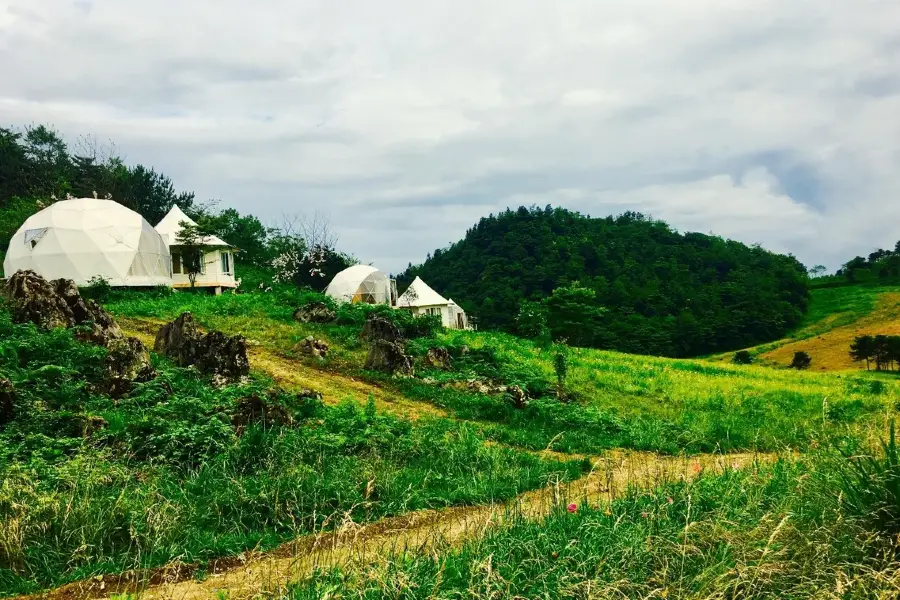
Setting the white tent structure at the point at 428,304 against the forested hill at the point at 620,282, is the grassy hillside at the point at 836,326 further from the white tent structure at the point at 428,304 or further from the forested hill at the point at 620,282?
the white tent structure at the point at 428,304

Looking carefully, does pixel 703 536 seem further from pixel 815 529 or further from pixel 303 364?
pixel 303 364

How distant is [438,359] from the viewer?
18.4 metres

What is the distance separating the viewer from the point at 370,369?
17.0 meters

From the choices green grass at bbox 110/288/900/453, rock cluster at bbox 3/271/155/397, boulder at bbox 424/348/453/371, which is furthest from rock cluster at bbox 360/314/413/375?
rock cluster at bbox 3/271/155/397

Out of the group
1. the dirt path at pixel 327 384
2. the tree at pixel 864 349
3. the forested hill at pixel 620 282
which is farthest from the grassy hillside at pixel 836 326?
the dirt path at pixel 327 384

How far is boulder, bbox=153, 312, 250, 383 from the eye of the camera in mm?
13445

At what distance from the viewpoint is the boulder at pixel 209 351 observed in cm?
1345

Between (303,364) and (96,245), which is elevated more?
(96,245)

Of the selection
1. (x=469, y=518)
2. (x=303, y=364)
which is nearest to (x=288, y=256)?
(x=303, y=364)

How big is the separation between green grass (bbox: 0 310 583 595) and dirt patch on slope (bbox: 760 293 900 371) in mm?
38246

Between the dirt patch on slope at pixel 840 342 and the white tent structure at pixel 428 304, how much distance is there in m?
23.4

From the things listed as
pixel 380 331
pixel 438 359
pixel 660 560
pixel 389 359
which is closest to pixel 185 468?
pixel 660 560

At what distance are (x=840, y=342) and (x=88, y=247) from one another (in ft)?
162

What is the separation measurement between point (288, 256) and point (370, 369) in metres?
36.5
